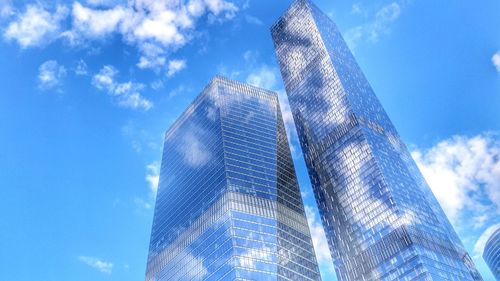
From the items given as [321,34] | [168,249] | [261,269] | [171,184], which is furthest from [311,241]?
[321,34]

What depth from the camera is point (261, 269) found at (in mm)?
105312

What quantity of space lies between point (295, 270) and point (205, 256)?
20.0 meters

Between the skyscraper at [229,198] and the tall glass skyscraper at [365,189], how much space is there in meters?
11.7

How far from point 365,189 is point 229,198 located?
38.2 metres

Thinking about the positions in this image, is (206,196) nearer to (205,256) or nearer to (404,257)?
(205,256)

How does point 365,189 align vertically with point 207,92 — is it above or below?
below

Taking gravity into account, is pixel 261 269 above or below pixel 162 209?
below

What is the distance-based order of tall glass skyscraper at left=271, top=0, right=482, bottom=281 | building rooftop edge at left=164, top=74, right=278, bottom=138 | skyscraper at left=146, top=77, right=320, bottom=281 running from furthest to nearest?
building rooftop edge at left=164, top=74, right=278, bottom=138
tall glass skyscraper at left=271, top=0, right=482, bottom=281
skyscraper at left=146, top=77, right=320, bottom=281

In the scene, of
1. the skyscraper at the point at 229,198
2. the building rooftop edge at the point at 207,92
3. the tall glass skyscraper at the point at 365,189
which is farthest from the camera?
the building rooftop edge at the point at 207,92

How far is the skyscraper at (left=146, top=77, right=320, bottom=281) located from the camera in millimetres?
110625

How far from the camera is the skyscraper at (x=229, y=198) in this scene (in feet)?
363

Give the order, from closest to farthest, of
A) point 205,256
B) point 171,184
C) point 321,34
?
point 205,256, point 171,184, point 321,34

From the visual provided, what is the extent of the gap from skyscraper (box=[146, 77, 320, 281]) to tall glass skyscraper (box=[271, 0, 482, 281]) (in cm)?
1173

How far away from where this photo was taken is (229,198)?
11962 cm
